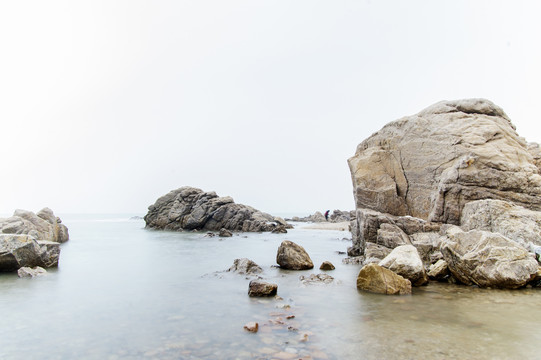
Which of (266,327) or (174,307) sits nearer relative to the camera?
(266,327)

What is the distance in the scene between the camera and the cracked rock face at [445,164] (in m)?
14.4

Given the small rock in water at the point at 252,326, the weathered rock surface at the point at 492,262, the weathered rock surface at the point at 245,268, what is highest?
the weathered rock surface at the point at 492,262

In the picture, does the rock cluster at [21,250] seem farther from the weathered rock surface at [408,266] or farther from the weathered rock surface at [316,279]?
the weathered rock surface at [408,266]

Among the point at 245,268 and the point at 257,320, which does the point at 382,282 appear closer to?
the point at 257,320

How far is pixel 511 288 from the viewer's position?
33.1ft

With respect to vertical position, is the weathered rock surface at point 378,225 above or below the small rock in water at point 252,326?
above

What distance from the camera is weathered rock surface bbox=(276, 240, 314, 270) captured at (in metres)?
15.4

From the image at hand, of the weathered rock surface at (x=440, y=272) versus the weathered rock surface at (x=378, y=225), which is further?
the weathered rock surface at (x=378, y=225)

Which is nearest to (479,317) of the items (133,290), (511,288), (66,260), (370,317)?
(370,317)

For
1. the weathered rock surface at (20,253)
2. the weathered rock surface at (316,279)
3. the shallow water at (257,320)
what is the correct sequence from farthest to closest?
the weathered rock surface at (20,253) < the weathered rock surface at (316,279) < the shallow water at (257,320)

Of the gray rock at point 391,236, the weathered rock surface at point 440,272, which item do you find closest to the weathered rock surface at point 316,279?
the weathered rock surface at point 440,272

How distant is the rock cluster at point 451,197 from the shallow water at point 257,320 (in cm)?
106

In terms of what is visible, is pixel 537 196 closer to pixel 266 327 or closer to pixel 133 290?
pixel 266 327

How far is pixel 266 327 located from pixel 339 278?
6.65m
